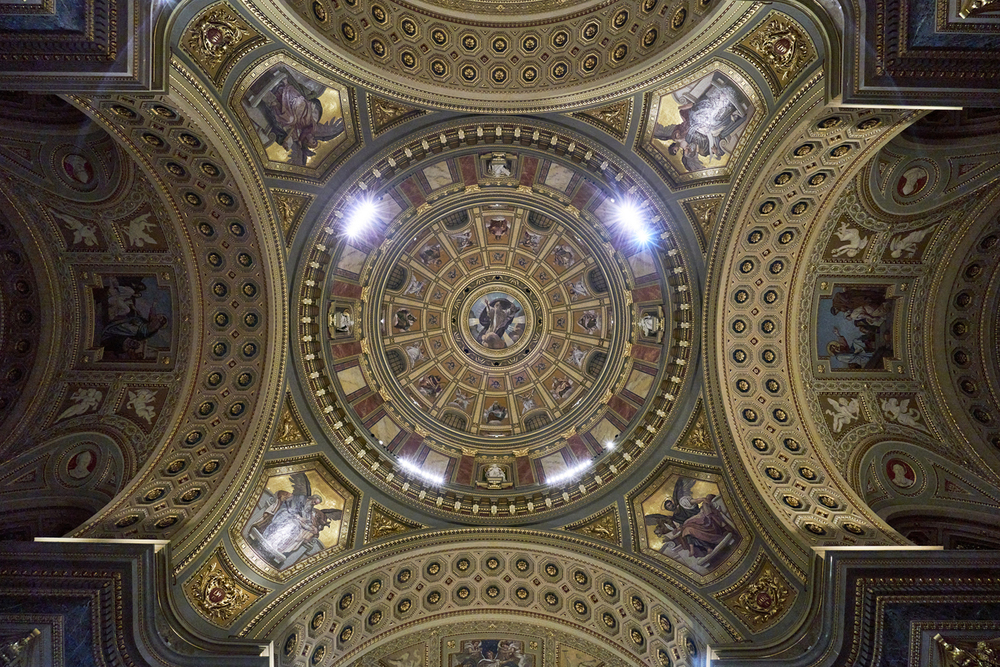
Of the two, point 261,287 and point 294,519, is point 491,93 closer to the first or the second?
point 261,287

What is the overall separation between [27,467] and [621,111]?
19.9m

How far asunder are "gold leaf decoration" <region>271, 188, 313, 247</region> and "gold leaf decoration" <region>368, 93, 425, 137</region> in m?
2.99

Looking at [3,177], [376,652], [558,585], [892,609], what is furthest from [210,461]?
[892,609]

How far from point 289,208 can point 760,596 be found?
17726 mm

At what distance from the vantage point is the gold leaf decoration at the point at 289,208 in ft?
55.2

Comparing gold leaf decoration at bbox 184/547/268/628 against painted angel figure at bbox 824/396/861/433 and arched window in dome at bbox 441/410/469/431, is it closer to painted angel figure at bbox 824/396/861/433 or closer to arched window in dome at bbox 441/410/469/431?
arched window in dome at bbox 441/410/469/431

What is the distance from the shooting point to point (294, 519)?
1752 cm

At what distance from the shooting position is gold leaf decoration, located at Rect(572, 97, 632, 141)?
1619cm

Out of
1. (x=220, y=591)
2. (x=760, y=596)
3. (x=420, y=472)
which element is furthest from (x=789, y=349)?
(x=220, y=591)

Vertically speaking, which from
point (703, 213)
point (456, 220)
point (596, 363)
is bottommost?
point (596, 363)

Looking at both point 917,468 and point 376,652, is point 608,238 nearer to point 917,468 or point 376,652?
point 917,468

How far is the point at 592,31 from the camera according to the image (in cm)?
1523

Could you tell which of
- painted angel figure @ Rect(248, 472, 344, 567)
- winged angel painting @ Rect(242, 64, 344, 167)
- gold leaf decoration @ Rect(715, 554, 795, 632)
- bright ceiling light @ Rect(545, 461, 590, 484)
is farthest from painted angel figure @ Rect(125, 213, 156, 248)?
gold leaf decoration @ Rect(715, 554, 795, 632)

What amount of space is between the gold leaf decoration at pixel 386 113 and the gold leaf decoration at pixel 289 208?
299cm
